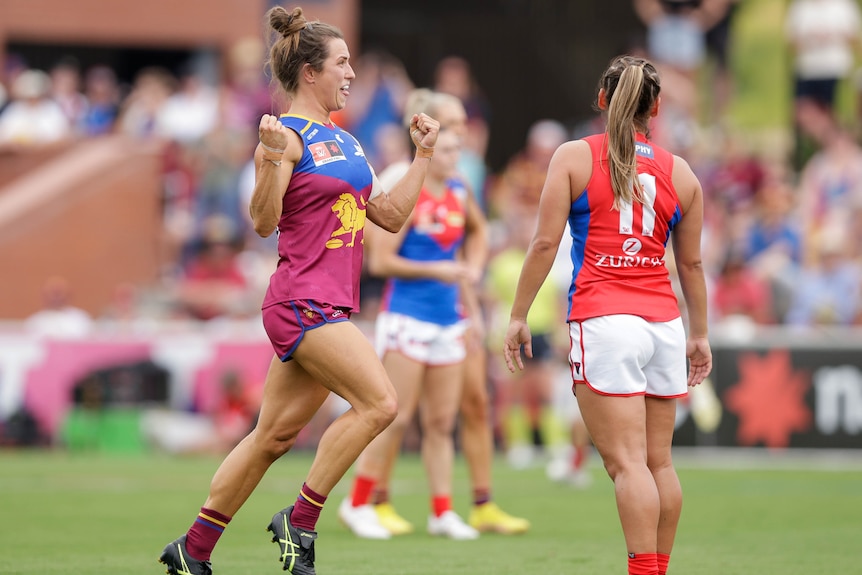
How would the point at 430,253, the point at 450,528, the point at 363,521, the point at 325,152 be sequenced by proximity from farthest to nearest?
the point at 430,253, the point at 363,521, the point at 450,528, the point at 325,152

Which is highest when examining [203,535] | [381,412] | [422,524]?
[381,412]

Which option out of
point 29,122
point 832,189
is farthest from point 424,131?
point 29,122

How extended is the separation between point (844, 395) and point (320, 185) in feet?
33.7

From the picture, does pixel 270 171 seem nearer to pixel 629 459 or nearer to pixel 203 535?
pixel 203 535

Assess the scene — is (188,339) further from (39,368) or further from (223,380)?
(39,368)

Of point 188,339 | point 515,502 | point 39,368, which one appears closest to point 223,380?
point 188,339

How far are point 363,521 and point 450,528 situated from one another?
1.87 ft

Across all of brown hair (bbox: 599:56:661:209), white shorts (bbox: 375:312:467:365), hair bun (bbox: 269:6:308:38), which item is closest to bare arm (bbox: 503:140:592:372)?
brown hair (bbox: 599:56:661:209)

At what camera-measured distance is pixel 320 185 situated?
6.38 meters

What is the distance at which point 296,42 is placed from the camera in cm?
655

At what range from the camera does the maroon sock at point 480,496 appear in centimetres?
922

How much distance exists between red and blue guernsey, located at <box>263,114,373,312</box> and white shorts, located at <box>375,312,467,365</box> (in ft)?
8.63

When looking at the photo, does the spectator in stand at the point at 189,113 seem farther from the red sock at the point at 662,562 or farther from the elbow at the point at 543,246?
the red sock at the point at 662,562

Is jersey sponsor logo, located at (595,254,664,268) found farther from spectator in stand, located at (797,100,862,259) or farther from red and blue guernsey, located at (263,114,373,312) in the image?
spectator in stand, located at (797,100,862,259)
